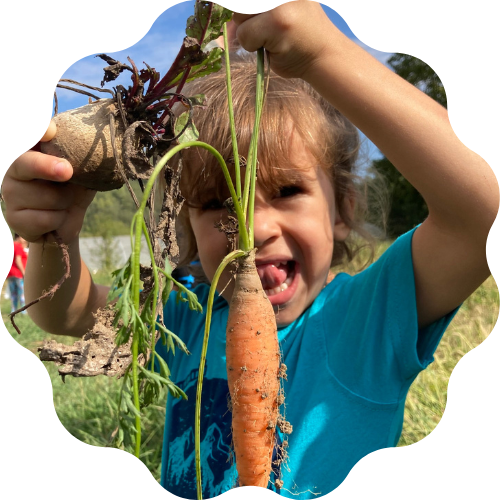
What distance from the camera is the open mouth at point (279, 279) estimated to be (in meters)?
1.25

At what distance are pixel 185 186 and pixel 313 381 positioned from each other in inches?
27.1

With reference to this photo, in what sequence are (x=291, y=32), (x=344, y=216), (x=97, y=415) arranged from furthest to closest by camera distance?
1. (x=97, y=415)
2. (x=344, y=216)
3. (x=291, y=32)

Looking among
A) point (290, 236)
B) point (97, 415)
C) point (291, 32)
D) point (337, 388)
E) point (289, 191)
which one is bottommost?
point (97, 415)

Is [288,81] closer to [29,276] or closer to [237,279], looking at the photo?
[237,279]

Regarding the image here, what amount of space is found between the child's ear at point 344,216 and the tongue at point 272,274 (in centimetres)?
32

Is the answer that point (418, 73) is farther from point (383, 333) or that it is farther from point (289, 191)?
point (383, 333)

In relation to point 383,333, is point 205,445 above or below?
below

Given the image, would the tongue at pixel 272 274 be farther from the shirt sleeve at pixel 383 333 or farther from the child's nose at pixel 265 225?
the shirt sleeve at pixel 383 333

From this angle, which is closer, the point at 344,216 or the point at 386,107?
the point at 386,107

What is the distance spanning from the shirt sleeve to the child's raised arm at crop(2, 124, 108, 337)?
79 centimetres

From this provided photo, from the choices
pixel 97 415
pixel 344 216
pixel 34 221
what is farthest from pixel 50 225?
pixel 97 415

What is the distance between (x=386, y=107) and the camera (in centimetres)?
88

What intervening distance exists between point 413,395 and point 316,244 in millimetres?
1042

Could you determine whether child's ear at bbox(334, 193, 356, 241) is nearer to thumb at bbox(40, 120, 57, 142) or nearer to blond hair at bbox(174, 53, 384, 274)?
blond hair at bbox(174, 53, 384, 274)
